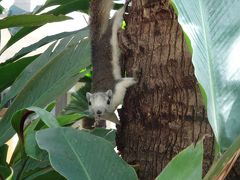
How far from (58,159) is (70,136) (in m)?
0.05

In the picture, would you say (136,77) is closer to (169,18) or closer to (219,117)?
(169,18)

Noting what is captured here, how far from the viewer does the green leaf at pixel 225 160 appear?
0.51 m

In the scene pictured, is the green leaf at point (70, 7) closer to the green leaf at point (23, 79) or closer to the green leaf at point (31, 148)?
the green leaf at point (23, 79)

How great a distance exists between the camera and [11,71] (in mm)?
A: 1278

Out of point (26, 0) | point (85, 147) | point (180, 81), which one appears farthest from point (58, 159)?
point (26, 0)

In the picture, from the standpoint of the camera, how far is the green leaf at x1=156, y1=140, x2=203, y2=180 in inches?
19.7

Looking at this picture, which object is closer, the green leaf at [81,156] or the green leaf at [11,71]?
the green leaf at [81,156]

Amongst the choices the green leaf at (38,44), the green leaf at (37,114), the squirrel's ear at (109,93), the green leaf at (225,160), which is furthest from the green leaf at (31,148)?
the squirrel's ear at (109,93)

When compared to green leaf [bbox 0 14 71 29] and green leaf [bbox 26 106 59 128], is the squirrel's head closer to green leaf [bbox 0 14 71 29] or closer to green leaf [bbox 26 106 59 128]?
green leaf [bbox 0 14 71 29]

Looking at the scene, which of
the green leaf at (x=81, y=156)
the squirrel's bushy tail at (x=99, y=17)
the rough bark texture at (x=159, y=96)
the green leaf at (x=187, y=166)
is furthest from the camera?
the squirrel's bushy tail at (x=99, y=17)

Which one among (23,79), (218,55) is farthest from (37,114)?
(23,79)

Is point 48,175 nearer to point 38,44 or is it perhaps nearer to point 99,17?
point 38,44

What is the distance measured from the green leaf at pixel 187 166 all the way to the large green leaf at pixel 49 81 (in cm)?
62

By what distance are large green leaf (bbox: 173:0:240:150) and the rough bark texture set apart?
34cm
